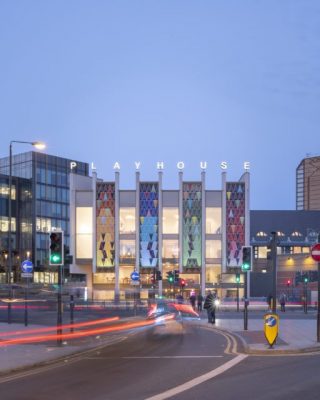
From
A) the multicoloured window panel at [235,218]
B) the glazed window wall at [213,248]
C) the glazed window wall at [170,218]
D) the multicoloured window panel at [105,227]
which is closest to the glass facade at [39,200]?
the multicoloured window panel at [105,227]

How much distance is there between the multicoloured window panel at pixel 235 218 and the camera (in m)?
83.6

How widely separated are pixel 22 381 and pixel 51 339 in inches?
405

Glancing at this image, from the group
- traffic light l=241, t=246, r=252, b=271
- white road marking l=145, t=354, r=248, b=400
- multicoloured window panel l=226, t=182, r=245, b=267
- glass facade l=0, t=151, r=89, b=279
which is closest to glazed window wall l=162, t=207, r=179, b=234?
multicoloured window panel l=226, t=182, r=245, b=267

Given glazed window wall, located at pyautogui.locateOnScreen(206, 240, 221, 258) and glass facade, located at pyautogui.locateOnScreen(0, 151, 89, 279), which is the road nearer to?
glazed window wall, located at pyautogui.locateOnScreen(206, 240, 221, 258)

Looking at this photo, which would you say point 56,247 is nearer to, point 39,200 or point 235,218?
point 235,218

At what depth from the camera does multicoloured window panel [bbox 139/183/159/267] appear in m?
83.1

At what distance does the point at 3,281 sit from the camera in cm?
10719

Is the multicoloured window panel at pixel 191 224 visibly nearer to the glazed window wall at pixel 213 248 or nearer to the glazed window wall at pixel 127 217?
the glazed window wall at pixel 213 248

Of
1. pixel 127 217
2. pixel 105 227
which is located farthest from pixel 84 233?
pixel 127 217

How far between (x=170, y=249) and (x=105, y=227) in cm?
836

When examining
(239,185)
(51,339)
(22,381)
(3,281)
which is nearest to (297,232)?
(239,185)

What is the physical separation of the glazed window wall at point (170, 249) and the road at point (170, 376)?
61.6m

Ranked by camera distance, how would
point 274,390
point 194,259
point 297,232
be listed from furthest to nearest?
point 297,232 → point 194,259 → point 274,390

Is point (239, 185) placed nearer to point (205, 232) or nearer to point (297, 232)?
point (205, 232)
